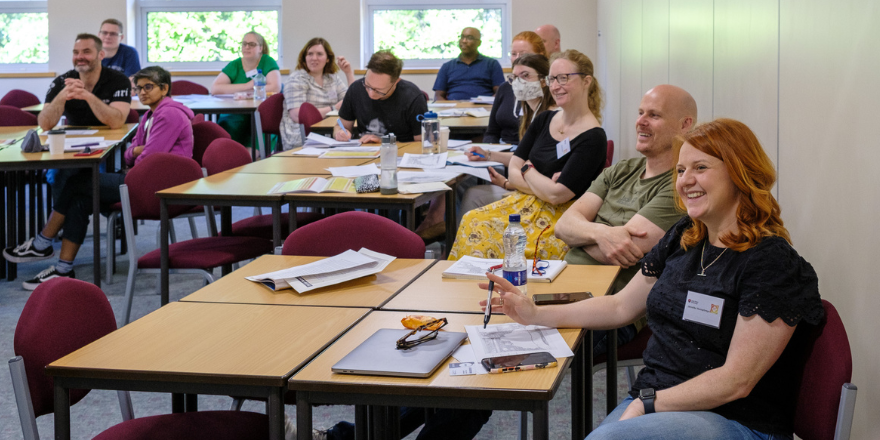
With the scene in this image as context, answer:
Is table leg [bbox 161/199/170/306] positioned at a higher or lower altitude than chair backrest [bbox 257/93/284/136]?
lower

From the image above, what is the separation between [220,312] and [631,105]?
13.6 ft

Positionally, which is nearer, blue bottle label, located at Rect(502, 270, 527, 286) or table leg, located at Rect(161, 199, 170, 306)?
blue bottle label, located at Rect(502, 270, 527, 286)

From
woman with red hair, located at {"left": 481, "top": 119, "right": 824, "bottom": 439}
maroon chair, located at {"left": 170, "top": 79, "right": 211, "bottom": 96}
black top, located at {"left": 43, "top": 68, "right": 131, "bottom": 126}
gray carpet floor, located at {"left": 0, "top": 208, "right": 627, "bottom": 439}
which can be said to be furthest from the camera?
maroon chair, located at {"left": 170, "top": 79, "right": 211, "bottom": 96}

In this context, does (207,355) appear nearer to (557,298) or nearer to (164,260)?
(557,298)

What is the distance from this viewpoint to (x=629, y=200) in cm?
281

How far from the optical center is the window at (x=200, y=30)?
9.84 m

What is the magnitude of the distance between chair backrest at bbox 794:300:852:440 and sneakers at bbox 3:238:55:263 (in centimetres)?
436

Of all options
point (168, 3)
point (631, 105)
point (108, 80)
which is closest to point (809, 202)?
point (631, 105)

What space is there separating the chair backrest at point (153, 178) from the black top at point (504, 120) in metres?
1.98

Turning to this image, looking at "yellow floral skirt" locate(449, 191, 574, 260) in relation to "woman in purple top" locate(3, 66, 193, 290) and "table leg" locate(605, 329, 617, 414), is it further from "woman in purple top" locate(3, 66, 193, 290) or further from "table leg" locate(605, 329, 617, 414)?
"woman in purple top" locate(3, 66, 193, 290)

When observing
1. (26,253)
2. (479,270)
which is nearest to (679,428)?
(479,270)

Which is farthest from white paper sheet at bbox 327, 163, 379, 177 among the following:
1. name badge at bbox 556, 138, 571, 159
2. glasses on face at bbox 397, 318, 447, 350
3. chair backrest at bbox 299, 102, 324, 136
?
chair backrest at bbox 299, 102, 324, 136

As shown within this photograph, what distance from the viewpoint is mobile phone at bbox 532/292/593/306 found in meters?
1.95

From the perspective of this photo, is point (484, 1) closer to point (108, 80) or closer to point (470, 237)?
point (108, 80)
